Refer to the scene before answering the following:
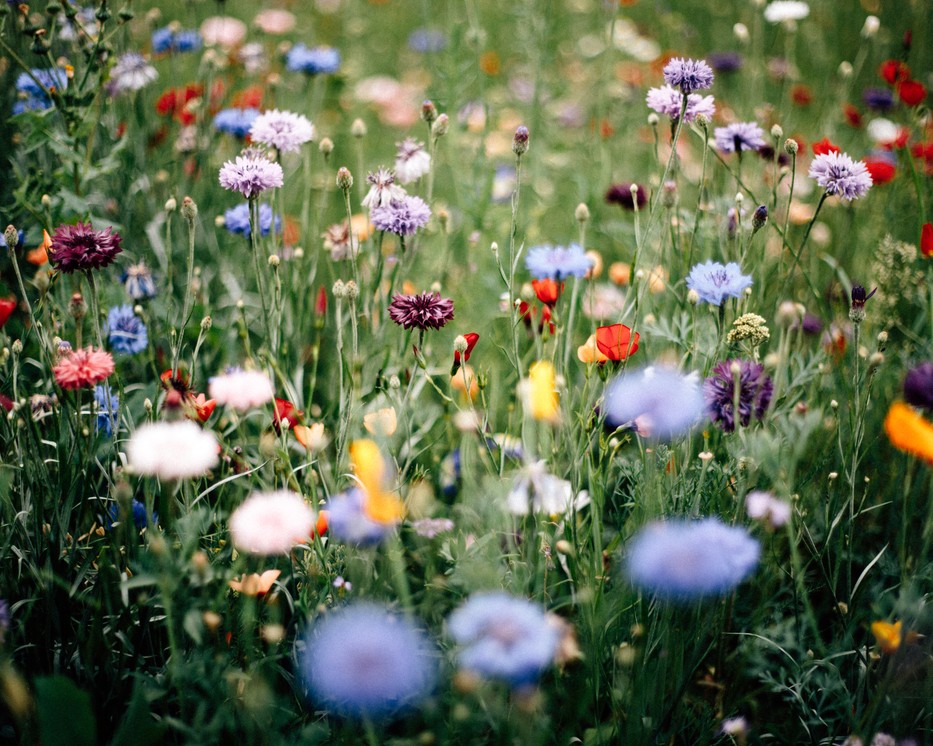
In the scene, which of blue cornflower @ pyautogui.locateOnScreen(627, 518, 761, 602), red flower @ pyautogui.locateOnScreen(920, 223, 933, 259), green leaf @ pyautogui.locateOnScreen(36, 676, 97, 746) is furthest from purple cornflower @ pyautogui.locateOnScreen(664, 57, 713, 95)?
green leaf @ pyautogui.locateOnScreen(36, 676, 97, 746)

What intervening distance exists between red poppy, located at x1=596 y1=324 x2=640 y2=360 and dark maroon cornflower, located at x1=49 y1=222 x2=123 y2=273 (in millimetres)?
766

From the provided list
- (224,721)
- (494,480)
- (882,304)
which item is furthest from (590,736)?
(882,304)

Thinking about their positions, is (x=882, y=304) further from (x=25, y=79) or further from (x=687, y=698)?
(x=25, y=79)

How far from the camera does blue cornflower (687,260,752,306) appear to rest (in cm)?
109

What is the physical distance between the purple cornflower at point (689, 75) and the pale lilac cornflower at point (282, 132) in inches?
26.3

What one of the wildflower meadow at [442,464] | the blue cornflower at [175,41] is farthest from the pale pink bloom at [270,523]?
the blue cornflower at [175,41]

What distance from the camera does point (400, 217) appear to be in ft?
4.06

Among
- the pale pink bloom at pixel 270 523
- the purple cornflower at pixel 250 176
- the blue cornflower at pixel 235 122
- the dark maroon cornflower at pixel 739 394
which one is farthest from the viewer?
the blue cornflower at pixel 235 122

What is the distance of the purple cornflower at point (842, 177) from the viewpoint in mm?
1243

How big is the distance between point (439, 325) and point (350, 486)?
0.31 metres

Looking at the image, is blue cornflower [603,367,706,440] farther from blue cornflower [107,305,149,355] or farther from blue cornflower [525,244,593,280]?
blue cornflower [107,305,149,355]

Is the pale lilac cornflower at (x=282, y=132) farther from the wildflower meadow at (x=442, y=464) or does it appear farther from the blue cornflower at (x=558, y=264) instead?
the blue cornflower at (x=558, y=264)

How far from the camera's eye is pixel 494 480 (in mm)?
1094

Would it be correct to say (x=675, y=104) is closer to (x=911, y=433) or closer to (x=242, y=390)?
(x=911, y=433)
